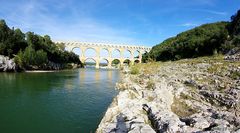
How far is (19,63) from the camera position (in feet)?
310

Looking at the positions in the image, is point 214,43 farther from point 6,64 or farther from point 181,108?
point 6,64

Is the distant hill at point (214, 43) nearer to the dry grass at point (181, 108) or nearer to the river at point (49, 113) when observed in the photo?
the river at point (49, 113)

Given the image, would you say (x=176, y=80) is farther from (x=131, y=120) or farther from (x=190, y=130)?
(x=190, y=130)

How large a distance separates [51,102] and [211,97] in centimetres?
2148

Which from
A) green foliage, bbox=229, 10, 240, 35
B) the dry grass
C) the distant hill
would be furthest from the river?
green foliage, bbox=229, 10, 240, 35

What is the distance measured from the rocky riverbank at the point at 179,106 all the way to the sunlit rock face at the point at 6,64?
77597 mm

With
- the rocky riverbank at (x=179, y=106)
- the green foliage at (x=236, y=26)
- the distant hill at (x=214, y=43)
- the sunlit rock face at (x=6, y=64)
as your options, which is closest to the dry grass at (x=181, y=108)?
the rocky riverbank at (x=179, y=106)

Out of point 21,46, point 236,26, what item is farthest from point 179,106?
point 21,46

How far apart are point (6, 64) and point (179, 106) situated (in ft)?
280

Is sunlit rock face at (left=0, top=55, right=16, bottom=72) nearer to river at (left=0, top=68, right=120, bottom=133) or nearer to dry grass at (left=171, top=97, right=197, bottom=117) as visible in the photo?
river at (left=0, top=68, right=120, bottom=133)

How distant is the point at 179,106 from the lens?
1725cm

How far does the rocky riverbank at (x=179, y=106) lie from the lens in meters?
11.5

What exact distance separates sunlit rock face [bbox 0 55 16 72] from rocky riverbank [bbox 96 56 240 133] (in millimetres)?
77597

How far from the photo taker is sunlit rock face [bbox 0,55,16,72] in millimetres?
89438
